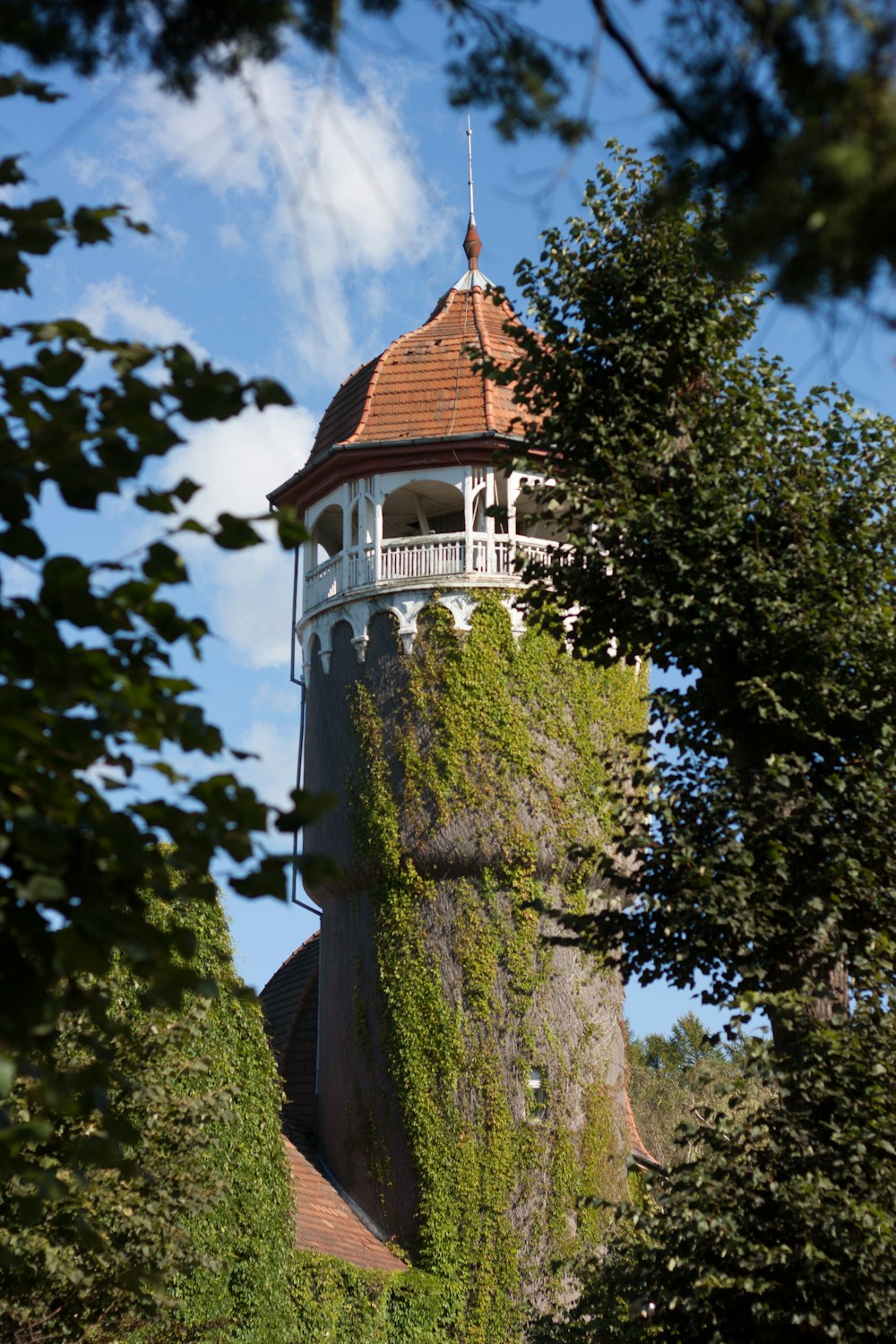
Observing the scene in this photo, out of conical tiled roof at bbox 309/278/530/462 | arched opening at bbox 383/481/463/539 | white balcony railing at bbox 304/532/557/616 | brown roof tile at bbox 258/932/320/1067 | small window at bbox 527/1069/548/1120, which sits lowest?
small window at bbox 527/1069/548/1120

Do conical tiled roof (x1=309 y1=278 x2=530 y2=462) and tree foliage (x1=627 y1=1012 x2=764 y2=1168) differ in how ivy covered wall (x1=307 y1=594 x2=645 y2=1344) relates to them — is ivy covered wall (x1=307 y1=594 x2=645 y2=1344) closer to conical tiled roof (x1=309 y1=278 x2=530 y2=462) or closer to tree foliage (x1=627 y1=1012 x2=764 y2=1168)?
conical tiled roof (x1=309 y1=278 x2=530 y2=462)

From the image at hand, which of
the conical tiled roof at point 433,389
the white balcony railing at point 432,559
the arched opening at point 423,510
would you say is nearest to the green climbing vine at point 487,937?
the white balcony railing at point 432,559

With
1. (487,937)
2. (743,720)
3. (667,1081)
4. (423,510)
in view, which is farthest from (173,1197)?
(667,1081)

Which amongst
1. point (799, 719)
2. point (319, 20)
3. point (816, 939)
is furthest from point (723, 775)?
point (319, 20)

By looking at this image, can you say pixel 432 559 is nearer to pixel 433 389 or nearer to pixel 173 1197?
pixel 433 389

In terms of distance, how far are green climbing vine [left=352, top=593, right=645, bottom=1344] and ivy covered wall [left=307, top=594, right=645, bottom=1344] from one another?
0.03 meters

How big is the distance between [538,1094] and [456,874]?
3.09m

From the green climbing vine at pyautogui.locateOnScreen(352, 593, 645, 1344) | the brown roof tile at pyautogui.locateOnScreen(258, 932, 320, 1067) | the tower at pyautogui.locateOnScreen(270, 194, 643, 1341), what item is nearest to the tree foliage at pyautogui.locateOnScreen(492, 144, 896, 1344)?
the tower at pyautogui.locateOnScreen(270, 194, 643, 1341)

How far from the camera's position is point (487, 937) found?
67.9 ft

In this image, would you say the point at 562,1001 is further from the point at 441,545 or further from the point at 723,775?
the point at 723,775

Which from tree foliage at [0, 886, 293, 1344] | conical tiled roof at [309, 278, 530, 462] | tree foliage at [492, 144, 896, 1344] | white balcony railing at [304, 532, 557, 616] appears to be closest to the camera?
tree foliage at [492, 144, 896, 1344]

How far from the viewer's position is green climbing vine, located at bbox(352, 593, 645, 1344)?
19.9 meters

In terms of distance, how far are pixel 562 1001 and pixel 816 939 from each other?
10653 mm

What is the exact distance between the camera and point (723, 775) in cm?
1113
